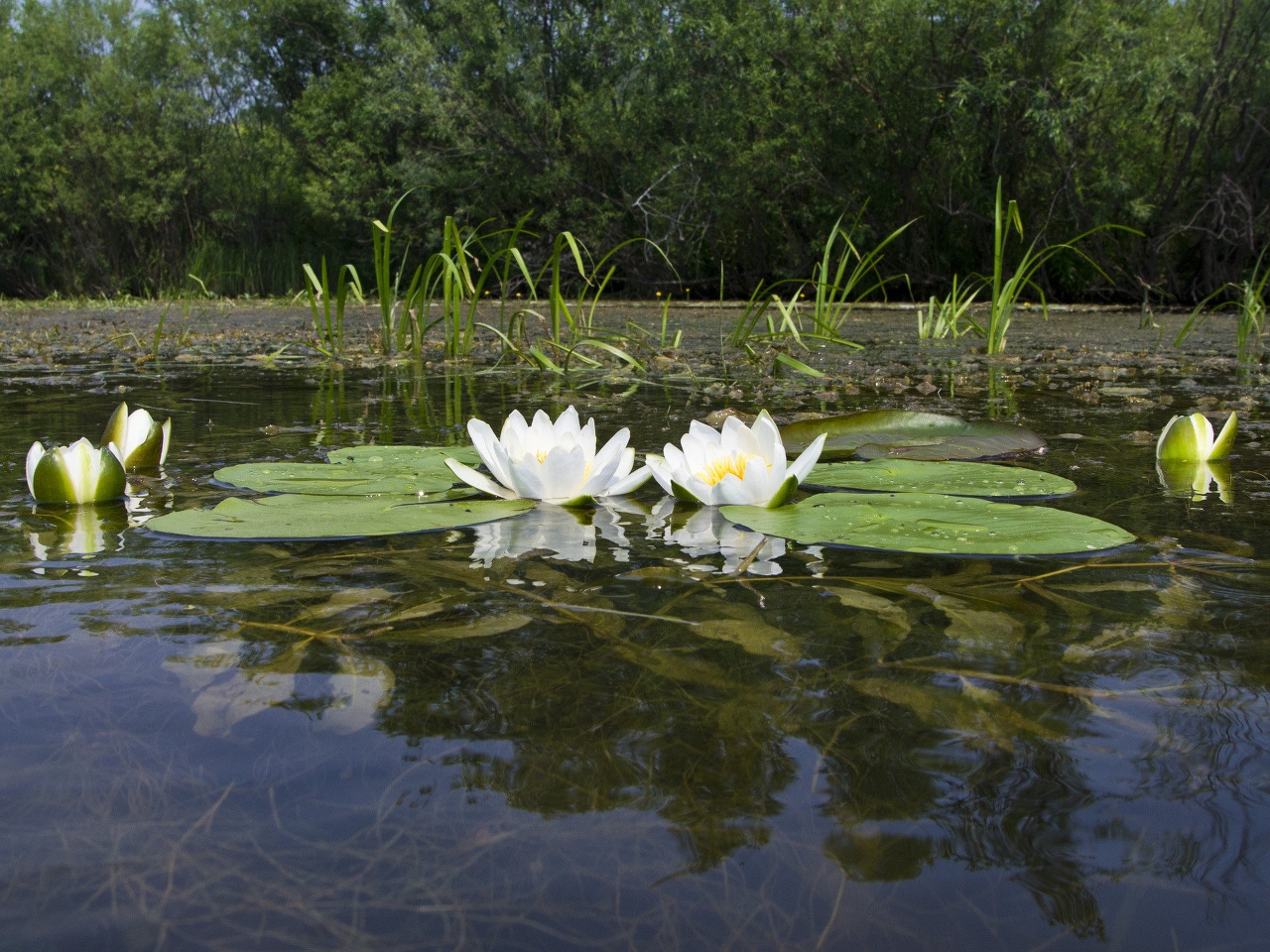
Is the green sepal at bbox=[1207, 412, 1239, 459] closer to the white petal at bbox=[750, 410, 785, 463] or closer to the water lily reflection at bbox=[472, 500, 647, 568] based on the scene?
the white petal at bbox=[750, 410, 785, 463]

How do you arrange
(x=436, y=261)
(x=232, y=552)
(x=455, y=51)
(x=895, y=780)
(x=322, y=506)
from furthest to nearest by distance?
(x=455, y=51) < (x=436, y=261) < (x=322, y=506) < (x=232, y=552) < (x=895, y=780)

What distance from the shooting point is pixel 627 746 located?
1.84 feet

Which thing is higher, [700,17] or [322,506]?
[700,17]

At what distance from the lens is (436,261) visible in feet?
10.1

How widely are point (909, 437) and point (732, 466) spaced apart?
63 centimetres

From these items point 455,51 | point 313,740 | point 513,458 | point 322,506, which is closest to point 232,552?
point 322,506

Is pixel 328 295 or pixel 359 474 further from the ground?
pixel 328 295

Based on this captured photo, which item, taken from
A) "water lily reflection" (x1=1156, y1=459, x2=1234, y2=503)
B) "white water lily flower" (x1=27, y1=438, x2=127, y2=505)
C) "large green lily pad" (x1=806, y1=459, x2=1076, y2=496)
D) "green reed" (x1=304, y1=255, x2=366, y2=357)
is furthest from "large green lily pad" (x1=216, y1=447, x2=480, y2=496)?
"green reed" (x1=304, y1=255, x2=366, y2=357)

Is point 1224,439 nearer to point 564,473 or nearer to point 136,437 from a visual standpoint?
point 564,473

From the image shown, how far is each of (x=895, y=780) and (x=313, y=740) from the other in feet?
1.11

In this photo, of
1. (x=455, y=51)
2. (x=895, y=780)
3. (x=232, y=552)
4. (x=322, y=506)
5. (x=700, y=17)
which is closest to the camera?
(x=895, y=780)

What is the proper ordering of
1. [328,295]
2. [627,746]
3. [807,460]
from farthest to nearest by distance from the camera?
[328,295] < [807,460] < [627,746]

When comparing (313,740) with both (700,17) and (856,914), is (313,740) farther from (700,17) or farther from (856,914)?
(700,17)

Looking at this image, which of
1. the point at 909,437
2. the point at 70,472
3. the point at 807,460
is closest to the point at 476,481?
the point at 807,460
